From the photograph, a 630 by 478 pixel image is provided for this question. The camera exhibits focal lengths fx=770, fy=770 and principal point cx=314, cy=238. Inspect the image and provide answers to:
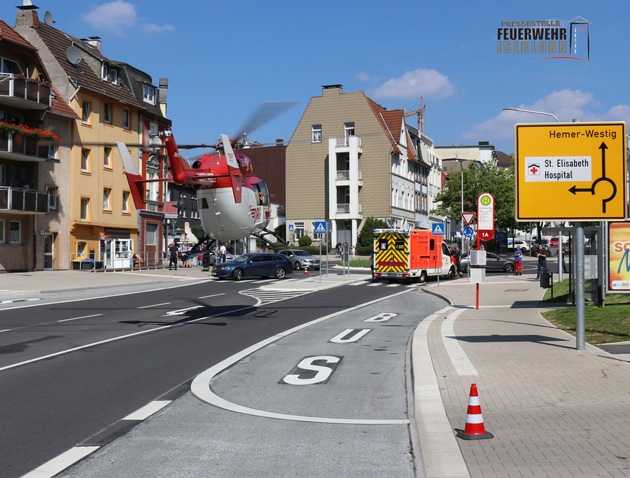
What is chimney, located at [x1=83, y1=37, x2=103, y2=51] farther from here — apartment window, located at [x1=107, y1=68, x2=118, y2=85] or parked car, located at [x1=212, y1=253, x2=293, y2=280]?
parked car, located at [x1=212, y1=253, x2=293, y2=280]

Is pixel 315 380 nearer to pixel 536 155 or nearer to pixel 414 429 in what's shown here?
pixel 414 429

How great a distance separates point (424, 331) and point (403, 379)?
5793 millimetres

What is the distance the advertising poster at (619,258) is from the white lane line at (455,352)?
168 inches

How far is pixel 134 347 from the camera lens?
Answer: 14.2 meters

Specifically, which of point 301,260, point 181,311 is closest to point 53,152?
point 301,260

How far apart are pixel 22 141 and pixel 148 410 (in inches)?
1417

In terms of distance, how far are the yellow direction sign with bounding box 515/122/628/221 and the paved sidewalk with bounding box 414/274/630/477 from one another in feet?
7.59

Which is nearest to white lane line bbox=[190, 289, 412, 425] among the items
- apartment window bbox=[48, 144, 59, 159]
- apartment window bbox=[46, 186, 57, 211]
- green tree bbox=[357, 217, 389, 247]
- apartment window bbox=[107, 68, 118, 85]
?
apartment window bbox=[46, 186, 57, 211]

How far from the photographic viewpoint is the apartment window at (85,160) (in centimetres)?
4769

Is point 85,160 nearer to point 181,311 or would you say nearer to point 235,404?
point 181,311

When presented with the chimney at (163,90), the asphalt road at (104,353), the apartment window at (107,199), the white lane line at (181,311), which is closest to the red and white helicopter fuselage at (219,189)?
the asphalt road at (104,353)

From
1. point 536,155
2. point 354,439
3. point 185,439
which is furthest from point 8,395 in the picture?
point 536,155

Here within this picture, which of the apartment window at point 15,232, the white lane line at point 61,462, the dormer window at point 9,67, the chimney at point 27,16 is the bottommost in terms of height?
the white lane line at point 61,462

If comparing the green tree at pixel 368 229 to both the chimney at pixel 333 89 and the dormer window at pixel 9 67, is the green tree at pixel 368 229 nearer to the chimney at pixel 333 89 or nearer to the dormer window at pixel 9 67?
the chimney at pixel 333 89
